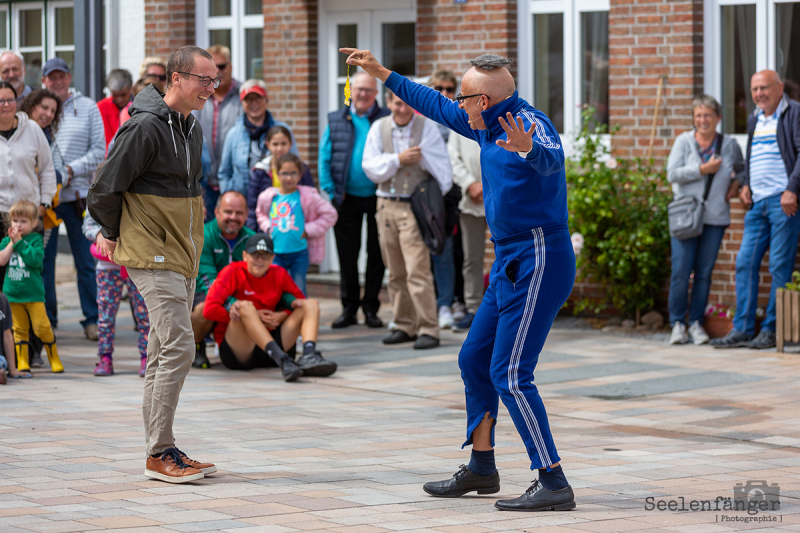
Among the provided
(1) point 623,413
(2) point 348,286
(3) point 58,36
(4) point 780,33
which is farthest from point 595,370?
(3) point 58,36

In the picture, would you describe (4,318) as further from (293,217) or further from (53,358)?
(293,217)

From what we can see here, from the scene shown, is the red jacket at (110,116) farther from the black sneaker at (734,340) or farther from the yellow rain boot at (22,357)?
the black sneaker at (734,340)

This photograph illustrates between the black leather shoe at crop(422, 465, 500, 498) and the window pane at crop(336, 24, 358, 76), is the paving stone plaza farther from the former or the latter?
the window pane at crop(336, 24, 358, 76)

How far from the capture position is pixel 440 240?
10242 mm

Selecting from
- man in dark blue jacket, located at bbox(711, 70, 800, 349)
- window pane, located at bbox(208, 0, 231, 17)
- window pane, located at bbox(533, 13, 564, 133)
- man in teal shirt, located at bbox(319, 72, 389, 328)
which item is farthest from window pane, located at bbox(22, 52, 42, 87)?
man in dark blue jacket, located at bbox(711, 70, 800, 349)

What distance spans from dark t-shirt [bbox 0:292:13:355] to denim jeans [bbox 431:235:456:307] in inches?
157

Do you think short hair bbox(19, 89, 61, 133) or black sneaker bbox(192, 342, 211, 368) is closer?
black sneaker bbox(192, 342, 211, 368)

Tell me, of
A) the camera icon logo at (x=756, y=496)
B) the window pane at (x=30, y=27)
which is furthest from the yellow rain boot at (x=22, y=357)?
the window pane at (x=30, y=27)

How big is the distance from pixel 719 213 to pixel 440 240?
7.96ft

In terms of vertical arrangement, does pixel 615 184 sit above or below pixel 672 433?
above

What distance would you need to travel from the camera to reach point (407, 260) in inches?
408

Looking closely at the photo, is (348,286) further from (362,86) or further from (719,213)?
(719,213)

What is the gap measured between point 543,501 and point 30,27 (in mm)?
13777

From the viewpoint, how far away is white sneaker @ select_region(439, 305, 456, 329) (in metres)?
11.5
